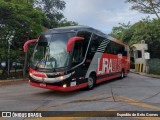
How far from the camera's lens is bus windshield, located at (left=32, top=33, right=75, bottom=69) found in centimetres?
1280

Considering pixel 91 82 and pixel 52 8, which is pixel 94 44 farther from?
pixel 52 8

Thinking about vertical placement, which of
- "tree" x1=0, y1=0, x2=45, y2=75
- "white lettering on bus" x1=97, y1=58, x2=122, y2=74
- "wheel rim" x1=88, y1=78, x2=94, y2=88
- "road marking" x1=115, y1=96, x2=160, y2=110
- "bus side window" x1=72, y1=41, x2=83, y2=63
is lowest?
"road marking" x1=115, y1=96, x2=160, y2=110

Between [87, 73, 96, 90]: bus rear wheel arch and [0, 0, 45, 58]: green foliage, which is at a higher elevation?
[0, 0, 45, 58]: green foliage

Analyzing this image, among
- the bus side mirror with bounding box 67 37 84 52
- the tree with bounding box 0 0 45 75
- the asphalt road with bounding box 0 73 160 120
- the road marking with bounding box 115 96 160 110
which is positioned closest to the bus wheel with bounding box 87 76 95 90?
the asphalt road with bounding box 0 73 160 120

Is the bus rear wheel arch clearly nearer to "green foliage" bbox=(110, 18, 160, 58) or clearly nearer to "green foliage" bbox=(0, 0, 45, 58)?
"green foliage" bbox=(0, 0, 45, 58)

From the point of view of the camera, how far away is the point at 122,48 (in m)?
22.8

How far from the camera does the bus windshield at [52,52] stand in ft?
42.0

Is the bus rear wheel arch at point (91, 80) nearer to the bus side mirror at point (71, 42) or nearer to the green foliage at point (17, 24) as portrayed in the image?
the bus side mirror at point (71, 42)

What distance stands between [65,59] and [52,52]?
0.74 m

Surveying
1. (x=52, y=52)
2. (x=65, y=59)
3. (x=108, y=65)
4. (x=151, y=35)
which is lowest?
(x=108, y=65)

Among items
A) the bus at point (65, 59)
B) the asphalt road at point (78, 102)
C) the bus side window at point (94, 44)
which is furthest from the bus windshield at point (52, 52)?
the bus side window at point (94, 44)

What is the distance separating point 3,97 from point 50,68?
2442mm

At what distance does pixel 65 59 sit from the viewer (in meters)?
12.8

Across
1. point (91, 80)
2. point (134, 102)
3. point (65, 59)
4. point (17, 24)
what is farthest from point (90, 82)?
point (17, 24)
